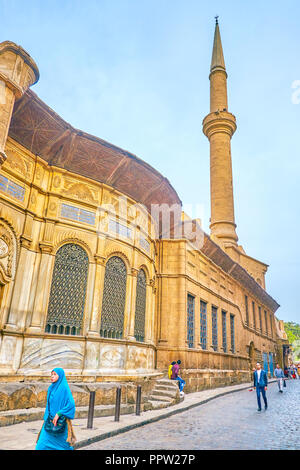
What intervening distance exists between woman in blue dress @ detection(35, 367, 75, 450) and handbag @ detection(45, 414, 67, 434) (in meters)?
0.02

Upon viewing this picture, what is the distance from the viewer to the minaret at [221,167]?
2762 cm

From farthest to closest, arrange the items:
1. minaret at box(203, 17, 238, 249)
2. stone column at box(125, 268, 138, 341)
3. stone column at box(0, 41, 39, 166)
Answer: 1. minaret at box(203, 17, 238, 249)
2. stone column at box(125, 268, 138, 341)
3. stone column at box(0, 41, 39, 166)

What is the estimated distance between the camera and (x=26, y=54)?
7.64 meters

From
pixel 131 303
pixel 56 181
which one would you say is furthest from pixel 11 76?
pixel 131 303

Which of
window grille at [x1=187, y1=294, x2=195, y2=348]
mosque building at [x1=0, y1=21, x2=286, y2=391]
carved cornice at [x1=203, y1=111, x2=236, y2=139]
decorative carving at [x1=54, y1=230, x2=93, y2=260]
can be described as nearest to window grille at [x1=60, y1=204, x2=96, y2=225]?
mosque building at [x1=0, y1=21, x2=286, y2=391]

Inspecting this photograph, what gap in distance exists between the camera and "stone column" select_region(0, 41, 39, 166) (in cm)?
710

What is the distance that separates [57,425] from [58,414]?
12 cm

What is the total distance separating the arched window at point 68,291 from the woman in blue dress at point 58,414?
4951 millimetres

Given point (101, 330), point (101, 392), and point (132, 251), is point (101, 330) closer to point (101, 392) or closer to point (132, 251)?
point (101, 392)

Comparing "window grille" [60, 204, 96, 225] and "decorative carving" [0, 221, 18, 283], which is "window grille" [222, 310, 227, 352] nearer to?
"window grille" [60, 204, 96, 225]

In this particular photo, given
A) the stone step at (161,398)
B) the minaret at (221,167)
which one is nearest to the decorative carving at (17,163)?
the stone step at (161,398)

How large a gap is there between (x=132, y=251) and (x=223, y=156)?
2051 cm

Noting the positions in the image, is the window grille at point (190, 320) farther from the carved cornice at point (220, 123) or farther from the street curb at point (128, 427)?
the carved cornice at point (220, 123)
